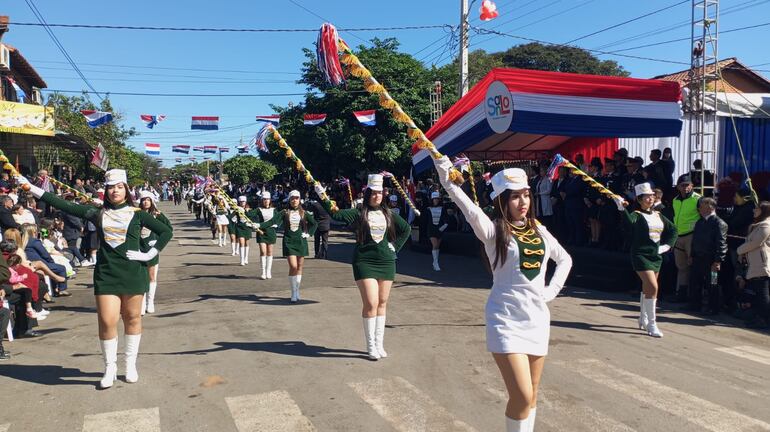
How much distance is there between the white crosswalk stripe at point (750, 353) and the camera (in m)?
7.00

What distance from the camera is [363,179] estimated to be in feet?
107

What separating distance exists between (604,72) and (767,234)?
61.8 meters

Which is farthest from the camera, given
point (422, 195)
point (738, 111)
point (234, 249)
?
point (422, 195)

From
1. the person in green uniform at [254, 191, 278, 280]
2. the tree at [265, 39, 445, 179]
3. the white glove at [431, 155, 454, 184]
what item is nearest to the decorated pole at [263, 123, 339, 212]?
the white glove at [431, 155, 454, 184]

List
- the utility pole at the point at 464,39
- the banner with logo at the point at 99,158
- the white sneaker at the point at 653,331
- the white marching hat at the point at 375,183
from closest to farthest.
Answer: the white marching hat at the point at 375,183
the white sneaker at the point at 653,331
the utility pole at the point at 464,39
the banner with logo at the point at 99,158

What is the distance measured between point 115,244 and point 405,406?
3.25 meters

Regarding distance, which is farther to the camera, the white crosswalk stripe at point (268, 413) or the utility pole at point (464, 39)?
the utility pole at point (464, 39)

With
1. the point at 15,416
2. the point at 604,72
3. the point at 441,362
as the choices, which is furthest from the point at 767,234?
the point at 604,72

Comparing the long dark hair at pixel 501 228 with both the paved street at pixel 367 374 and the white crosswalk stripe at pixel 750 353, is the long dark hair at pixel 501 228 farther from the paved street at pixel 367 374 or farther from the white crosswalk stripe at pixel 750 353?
the white crosswalk stripe at pixel 750 353

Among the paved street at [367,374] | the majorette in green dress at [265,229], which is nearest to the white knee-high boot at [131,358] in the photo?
the paved street at [367,374]

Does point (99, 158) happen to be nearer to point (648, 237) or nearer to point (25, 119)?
point (25, 119)

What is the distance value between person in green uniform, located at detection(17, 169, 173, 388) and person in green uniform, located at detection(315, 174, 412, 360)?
2307 mm

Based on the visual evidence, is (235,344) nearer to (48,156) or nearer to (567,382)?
(567,382)

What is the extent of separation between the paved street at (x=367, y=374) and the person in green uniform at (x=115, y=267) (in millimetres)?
400
